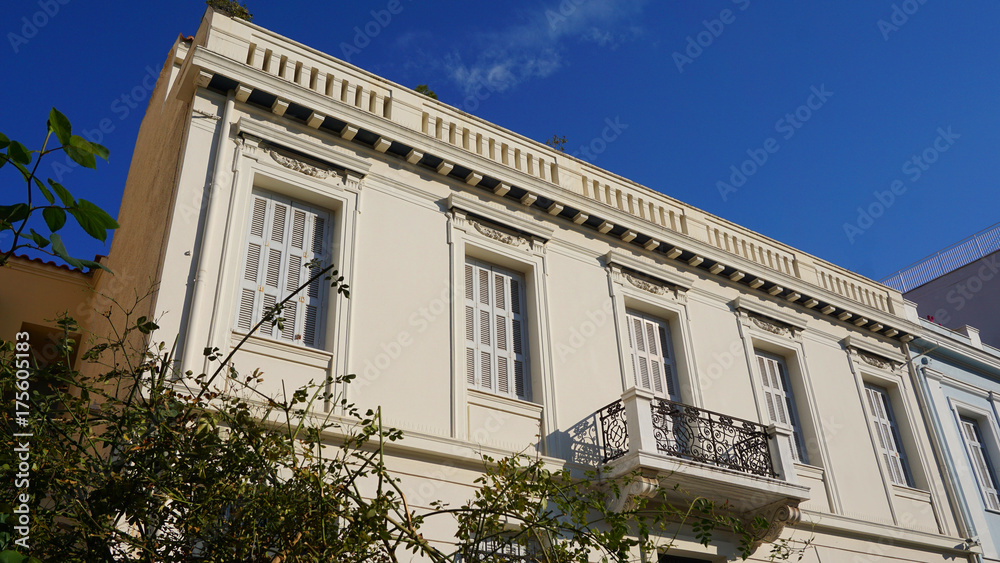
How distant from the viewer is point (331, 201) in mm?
8898

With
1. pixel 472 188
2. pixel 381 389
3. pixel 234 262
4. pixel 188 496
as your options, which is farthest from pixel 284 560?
pixel 472 188

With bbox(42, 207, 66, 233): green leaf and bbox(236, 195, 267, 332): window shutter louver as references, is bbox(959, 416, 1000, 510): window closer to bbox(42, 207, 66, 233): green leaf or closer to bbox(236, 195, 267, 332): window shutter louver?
bbox(236, 195, 267, 332): window shutter louver

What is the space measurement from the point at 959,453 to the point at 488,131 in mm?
9113

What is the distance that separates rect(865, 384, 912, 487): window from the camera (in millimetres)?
12250

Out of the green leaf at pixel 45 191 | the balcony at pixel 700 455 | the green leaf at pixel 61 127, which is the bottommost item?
the green leaf at pixel 45 191

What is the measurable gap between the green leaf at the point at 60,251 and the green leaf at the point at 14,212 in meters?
0.14

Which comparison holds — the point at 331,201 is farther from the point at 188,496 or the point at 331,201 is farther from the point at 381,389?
the point at 188,496

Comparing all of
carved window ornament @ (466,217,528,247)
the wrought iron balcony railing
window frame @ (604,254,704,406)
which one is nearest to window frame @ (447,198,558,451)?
carved window ornament @ (466,217,528,247)

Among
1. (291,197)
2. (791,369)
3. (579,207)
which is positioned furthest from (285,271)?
(791,369)

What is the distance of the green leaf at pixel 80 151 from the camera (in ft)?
6.24

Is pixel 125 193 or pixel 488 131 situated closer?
pixel 488 131

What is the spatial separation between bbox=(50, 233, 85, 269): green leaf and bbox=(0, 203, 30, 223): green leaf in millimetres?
136

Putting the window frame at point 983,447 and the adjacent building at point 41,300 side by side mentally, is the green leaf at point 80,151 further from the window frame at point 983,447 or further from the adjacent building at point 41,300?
the window frame at point 983,447

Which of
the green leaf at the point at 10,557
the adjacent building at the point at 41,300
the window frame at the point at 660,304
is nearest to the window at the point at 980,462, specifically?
the window frame at the point at 660,304
